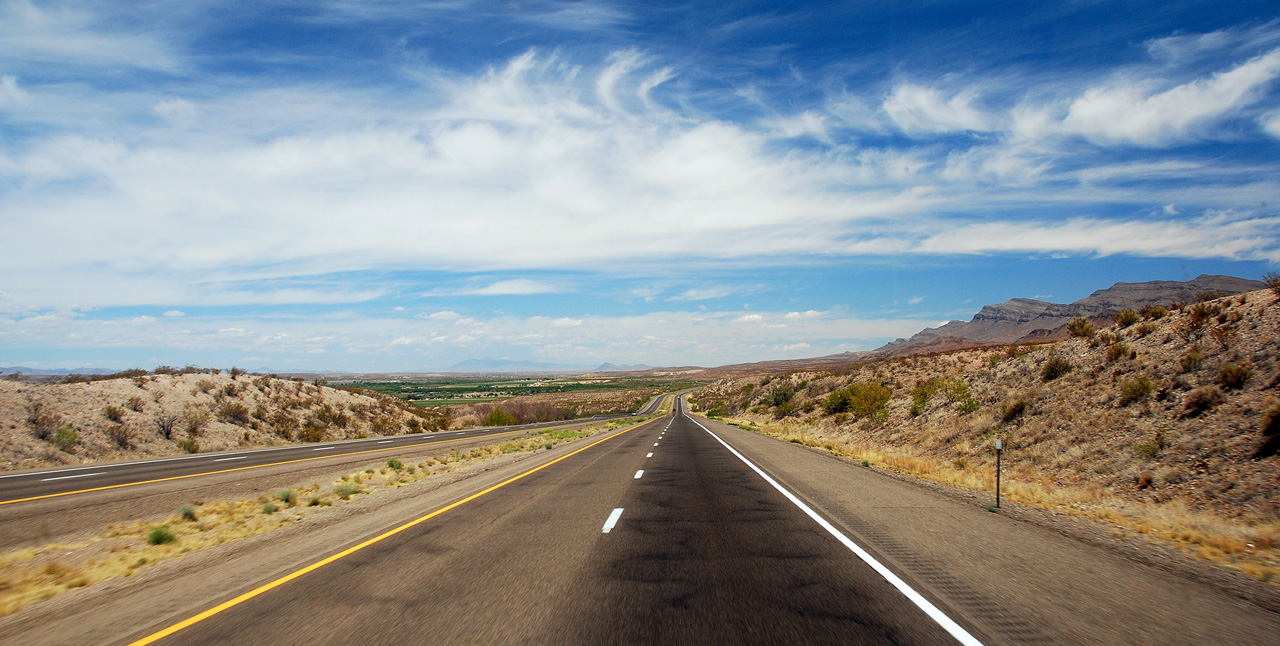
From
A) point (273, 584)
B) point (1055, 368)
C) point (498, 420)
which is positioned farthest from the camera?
point (498, 420)

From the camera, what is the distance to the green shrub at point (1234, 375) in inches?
567

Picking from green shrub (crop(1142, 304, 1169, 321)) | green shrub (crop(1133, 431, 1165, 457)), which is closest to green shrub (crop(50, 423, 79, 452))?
green shrub (crop(1133, 431, 1165, 457))

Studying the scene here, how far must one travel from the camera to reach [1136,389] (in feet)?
55.6

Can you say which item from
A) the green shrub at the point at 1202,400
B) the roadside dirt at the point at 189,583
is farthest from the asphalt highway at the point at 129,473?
the green shrub at the point at 1202,400

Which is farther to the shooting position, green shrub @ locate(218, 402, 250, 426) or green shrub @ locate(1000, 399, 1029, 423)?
green shrub @ locate(218, 402, 250, 426)

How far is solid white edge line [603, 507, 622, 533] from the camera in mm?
9156

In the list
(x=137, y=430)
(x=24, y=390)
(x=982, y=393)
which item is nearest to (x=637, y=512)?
(x=982, y=393)

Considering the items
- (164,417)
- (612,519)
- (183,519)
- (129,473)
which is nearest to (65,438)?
(164,417)

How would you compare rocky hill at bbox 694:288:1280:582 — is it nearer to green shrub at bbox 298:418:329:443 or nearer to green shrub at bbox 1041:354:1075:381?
green shrub at bbox 1041:354:1075:381

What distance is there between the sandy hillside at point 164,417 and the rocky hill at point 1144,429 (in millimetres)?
31876

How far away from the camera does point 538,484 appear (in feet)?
47.3

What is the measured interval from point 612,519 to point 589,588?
12.2 feet

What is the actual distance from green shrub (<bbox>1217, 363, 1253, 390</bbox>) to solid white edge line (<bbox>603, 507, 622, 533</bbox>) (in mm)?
14750

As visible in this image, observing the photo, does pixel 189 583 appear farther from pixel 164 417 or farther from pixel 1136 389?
pixel 164 417
